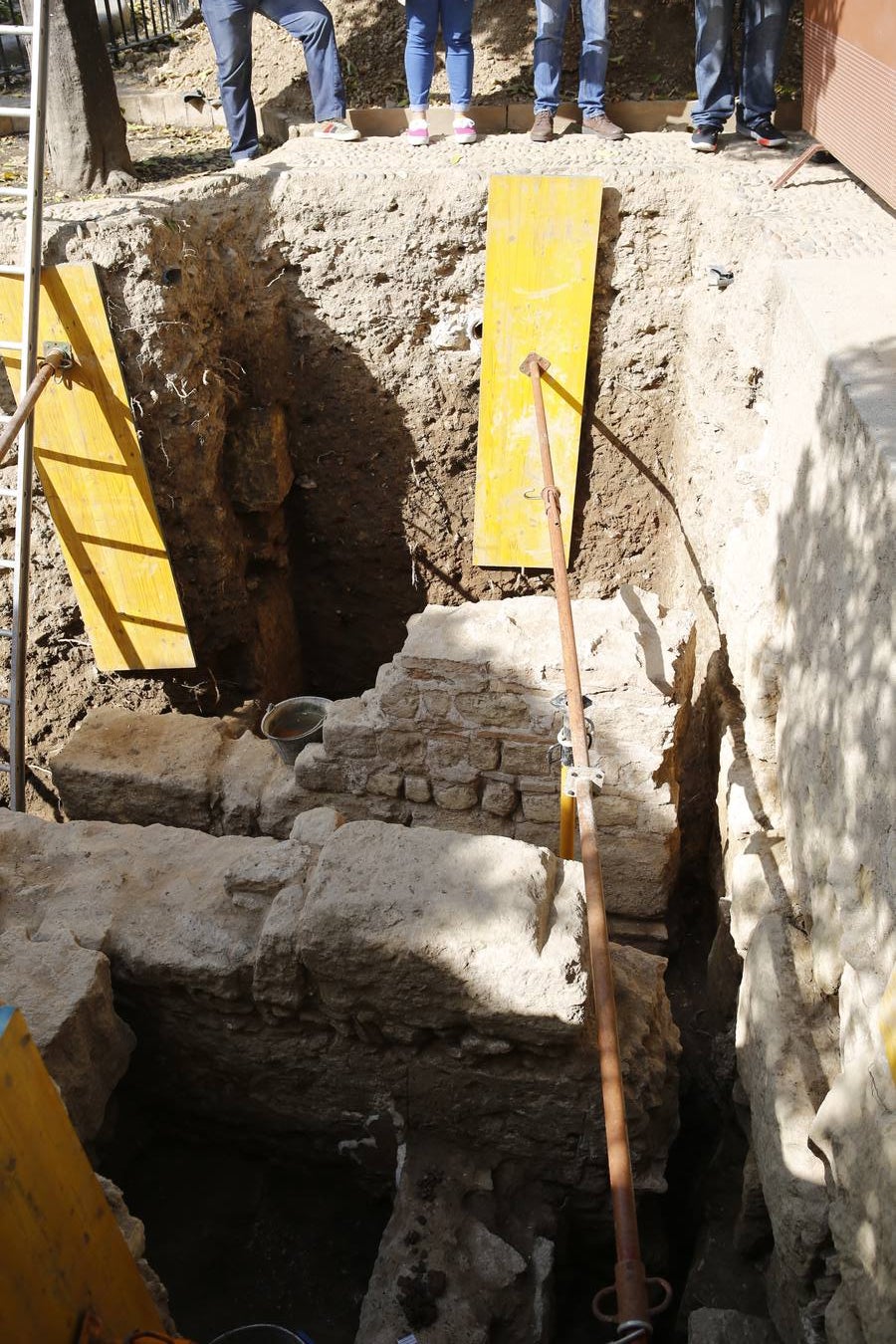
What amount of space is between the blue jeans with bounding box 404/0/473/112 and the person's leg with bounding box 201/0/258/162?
99cm

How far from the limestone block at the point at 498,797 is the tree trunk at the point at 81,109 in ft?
13.7

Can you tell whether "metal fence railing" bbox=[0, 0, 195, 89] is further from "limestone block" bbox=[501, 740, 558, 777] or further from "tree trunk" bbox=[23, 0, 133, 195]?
"limestone block" bbox=[501, 740, 558, 777]

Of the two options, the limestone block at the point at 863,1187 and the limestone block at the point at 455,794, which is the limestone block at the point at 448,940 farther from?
the limestone block at the point at 455,794

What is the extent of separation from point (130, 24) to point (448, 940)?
8.99 metres

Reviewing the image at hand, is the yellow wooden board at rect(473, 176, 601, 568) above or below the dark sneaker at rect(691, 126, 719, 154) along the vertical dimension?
below

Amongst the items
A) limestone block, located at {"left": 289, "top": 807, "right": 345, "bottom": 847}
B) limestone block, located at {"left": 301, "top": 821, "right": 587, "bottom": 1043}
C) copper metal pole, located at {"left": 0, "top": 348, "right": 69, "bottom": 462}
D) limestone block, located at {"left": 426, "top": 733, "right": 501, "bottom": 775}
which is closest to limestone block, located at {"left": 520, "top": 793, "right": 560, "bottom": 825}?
limestone block, located at {"left": 426, "top": 733, "right": 501, "bottom": 775}

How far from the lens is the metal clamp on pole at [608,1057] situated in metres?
1.96

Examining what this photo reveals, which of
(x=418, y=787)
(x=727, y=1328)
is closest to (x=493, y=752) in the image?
(x=418, y=787)

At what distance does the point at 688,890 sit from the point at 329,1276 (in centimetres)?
247

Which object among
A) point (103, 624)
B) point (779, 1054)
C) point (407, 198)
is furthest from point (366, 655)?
point (779, 1054)

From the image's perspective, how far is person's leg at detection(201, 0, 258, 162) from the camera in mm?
5758

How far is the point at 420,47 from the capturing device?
20.0ft

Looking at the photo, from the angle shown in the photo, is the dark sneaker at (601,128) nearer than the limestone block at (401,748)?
No

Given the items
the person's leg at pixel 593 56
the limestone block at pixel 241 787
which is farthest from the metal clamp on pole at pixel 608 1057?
the person's leg at pixel 593 56
